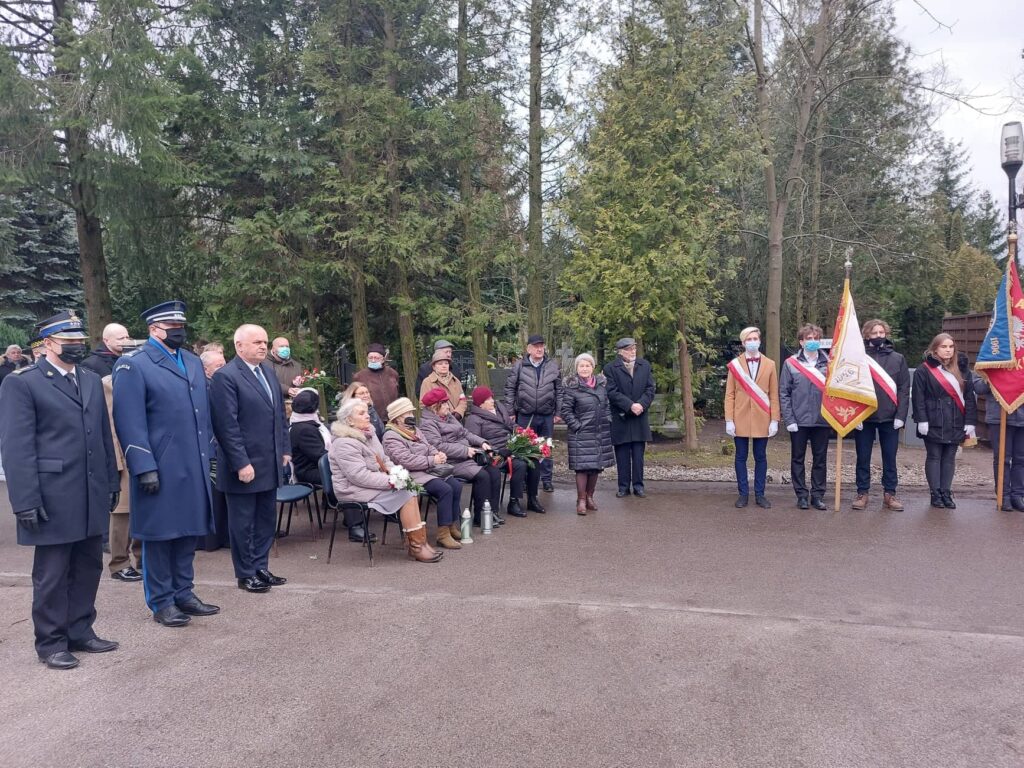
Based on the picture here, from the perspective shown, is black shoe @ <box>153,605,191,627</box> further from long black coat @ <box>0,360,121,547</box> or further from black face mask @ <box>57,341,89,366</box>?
black face mask @ <box>57,341,89,366</box>

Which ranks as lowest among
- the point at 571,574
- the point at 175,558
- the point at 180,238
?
the point at 571,574

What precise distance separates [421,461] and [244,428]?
1808mm

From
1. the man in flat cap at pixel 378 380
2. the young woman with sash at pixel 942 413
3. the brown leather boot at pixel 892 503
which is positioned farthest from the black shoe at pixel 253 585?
the young woman with sash at pixel 942 413

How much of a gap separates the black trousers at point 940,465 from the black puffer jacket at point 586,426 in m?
3.56

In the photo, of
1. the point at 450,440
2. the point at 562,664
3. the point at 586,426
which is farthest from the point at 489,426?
the point at 562,664

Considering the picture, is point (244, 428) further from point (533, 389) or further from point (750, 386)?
point (750, 386)

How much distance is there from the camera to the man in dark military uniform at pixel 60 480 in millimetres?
4320

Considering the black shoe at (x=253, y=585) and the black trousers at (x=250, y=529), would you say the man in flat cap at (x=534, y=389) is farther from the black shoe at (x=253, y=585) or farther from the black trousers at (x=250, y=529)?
the black shoe at (x=253, y=585)

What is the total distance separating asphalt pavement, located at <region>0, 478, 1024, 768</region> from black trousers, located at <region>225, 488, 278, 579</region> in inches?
10.6

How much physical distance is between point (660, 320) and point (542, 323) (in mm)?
3265

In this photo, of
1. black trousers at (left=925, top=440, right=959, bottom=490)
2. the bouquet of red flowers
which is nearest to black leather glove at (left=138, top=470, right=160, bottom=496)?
the bouquet of red flowers

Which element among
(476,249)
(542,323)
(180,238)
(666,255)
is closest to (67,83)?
(180,238)

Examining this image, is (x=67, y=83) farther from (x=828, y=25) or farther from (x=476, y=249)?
(x=828, y=25)

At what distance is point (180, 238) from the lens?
14453 mm
